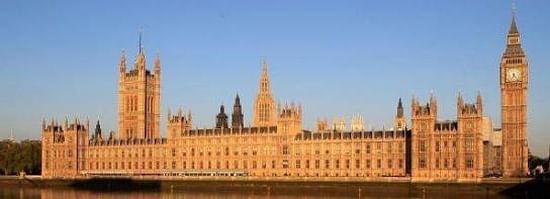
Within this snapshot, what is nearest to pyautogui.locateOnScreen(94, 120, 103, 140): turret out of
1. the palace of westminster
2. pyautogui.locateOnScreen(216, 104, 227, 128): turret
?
the palace of westminster

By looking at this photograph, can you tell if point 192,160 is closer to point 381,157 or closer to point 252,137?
point 252,137

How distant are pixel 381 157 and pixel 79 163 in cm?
6151

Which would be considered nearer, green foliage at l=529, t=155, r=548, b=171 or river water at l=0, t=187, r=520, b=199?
river water at l=0, t=187, r=520, b=199

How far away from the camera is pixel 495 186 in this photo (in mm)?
104312

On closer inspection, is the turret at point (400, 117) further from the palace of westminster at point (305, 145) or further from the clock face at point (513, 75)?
the clock face at point (513, 75)

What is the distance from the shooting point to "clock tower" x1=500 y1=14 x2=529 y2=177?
122750mm

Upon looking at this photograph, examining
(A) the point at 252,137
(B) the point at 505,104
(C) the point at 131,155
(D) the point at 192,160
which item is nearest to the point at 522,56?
(B) the point at 505,104

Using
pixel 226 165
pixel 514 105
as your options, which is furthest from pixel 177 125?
pixel 514 105

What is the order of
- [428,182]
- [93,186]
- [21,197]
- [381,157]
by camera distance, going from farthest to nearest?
[93,186]
[381,157]
[428,182]
[21,197]

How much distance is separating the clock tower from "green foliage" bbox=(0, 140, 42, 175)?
92.2 metres

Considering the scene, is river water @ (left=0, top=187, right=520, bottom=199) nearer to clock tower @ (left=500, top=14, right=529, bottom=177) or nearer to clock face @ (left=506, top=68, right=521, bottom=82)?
clock tower @ (left=500, top=14, right=529, bottom=177)

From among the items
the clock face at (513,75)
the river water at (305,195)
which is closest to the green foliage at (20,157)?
the river water at (305,195)

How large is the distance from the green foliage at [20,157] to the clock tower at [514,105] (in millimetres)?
92183

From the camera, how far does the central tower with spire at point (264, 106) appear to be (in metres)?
152
